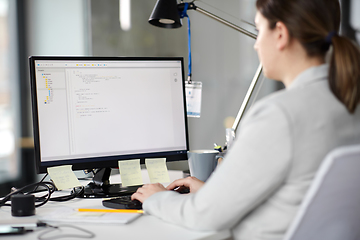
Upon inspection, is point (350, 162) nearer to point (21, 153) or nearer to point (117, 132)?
point (117, 132)

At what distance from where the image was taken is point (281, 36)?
76cm

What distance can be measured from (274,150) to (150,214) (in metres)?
0.38

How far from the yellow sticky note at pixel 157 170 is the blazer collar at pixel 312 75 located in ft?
1.93

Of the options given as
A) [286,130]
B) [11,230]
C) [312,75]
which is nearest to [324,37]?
[312,75]

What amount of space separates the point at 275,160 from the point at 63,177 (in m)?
0.67

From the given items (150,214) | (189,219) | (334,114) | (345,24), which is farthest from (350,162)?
(345,24)

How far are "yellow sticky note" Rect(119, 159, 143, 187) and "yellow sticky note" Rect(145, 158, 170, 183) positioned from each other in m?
0.04

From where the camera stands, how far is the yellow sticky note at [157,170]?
118 centimetres

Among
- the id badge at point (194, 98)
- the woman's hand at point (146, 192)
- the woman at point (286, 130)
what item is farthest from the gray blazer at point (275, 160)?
the id badge at point (194, 98)

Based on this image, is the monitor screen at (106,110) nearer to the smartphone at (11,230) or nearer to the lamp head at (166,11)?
the lamp head at (166,11)

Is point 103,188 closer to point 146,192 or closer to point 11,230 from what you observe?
point 146,192

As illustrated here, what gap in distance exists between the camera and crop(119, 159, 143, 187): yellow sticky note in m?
1.14

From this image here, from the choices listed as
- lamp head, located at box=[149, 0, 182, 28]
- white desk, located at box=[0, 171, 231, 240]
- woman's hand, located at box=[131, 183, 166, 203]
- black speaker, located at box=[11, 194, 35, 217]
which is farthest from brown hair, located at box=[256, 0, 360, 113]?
black speaker, located at box=[11, 194, 35, 217]

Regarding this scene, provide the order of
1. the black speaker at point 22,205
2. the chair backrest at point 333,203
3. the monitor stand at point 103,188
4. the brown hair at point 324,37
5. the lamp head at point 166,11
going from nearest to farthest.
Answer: the chair backrest at point 333,203
the brown hair at point 324,37
the black speaker at point 22,205
the monitor stand at point 103,188
the lamp head at point 166,11
